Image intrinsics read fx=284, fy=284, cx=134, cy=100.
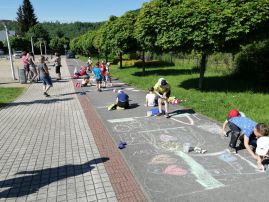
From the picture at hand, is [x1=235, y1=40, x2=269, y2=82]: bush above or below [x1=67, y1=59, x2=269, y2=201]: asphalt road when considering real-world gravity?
above

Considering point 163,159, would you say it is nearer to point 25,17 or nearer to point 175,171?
point 175,171

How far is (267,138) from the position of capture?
19.6ft

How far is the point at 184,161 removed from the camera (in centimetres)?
641

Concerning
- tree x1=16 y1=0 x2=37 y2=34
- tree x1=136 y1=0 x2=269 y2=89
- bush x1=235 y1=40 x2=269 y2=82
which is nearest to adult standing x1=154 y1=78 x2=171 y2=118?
tree x1=136 y1=0 x2=269 y2=89

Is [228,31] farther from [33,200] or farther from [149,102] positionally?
[33,200]

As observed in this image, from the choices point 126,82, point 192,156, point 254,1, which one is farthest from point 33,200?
point 126,82

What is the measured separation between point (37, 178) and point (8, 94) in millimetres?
12111

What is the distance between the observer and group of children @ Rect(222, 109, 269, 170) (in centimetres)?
597

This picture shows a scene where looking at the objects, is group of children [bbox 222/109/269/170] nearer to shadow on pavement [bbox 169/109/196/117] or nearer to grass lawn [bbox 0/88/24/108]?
shadow on pavement [bbox 169/109/196/117]

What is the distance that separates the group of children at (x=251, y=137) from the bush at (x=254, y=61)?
33.5 feet

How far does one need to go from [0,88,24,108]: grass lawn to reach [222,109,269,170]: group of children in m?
11.2

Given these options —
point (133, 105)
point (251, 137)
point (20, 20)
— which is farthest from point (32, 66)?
point (20, 20)

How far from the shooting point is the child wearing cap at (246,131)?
20.0 feet

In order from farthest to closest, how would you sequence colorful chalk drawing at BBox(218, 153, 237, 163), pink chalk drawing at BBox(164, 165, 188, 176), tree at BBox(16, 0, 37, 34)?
tree at BBox(16, 0, 37, 34) < colorful chalk drawing at BBox(218, 153, 237, 163) < pink chalk drawing at BBox(164, 165, 188, 176)
